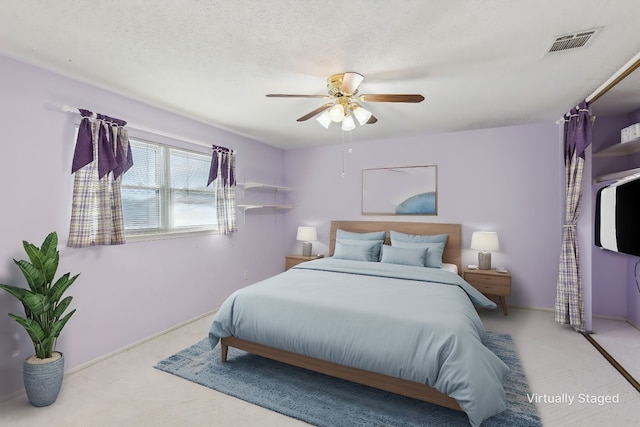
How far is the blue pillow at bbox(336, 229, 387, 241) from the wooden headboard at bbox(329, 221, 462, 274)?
14 cm

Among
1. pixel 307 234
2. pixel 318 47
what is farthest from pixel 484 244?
pixel 318 47

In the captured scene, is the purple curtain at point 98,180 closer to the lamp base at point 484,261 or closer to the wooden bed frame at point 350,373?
the wooden bed frame at point 350,373

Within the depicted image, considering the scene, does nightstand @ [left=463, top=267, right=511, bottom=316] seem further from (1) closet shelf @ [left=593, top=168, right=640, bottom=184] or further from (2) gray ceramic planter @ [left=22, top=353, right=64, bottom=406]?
(2) gray ceramic planter @ [left=22, top=353, right=64, bottom=406]

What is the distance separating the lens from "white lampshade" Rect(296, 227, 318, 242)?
4.71 meters

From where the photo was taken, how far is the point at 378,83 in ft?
8.33

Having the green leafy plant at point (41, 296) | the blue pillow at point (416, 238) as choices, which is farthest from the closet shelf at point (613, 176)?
the green leafy plant at point (41, 296)

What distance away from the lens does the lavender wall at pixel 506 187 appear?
3.71 metres

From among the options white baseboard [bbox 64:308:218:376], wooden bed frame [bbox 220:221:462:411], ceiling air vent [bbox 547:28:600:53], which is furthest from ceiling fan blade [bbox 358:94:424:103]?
white baseboard [bbox 64:308:218:376]

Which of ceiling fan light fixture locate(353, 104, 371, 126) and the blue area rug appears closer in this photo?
the blue area rug

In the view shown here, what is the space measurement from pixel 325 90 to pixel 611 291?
154 inches

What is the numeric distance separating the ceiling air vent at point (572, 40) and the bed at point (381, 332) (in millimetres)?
1885

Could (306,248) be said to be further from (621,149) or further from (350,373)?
(621,149)

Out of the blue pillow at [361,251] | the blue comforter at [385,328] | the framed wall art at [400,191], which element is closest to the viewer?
the blue comforter at [385,328]

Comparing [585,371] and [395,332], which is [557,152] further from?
[395,332]
